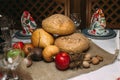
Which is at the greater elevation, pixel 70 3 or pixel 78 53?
pixel 70 3

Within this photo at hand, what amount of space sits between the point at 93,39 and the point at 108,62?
0.31m

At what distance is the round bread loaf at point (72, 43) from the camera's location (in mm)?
1004

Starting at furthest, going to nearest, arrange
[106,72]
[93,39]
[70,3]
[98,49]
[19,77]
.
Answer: [70,3]
[93,39]
[98,49]
[106,72]
[19,77]

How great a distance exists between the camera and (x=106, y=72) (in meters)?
0.90

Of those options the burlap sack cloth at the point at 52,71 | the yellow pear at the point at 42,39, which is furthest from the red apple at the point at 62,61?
the yellow pear at the point at 42,39

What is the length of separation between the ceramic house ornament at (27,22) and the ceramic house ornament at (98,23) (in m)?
0.36

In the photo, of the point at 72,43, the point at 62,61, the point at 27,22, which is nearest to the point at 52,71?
the point at 62,61

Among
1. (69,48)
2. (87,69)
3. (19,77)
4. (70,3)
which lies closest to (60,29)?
(69,48)

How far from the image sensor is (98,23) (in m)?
Answer: 1.26

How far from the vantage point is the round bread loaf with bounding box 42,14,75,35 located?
1.08 metres

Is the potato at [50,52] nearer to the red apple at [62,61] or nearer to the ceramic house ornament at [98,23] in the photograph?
the red apple at [62,61]

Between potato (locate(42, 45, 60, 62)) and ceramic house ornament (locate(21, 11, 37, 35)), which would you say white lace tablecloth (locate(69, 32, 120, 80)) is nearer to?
potato (locate(42, 45, 60, 62))

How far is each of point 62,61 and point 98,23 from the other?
0.47m

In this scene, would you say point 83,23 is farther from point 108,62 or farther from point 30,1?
point 108,62
